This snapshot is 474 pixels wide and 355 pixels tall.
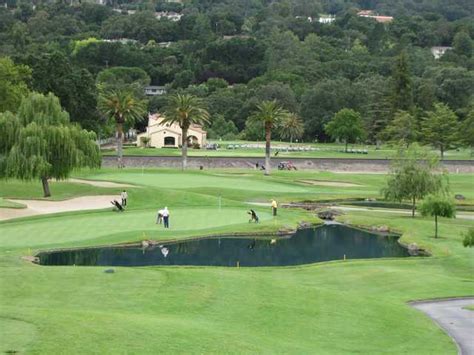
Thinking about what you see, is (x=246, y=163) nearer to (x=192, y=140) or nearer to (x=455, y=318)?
(x=192, y=140)

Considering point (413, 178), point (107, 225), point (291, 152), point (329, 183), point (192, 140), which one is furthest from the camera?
point (192, 140)

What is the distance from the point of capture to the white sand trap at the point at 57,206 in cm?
5839

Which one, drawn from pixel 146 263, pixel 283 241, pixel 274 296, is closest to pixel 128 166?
pixel 283 241

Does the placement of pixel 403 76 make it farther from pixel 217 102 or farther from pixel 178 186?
pixel 178 186

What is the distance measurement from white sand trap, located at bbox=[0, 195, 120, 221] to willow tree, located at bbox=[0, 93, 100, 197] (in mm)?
2665

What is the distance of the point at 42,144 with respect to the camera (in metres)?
66.8

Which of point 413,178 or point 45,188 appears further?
point 45,188

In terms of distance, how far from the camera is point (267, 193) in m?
75.6

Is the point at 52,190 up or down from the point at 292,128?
down

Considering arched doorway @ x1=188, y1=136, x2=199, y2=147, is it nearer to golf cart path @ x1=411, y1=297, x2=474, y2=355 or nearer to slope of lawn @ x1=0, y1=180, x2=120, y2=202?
slope of lawn @ x1=0, y1=180, x2=120, y2=202

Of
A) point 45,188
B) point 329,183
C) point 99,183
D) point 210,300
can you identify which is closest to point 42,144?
point 45,188

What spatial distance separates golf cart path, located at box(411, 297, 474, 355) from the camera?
84.9 ft

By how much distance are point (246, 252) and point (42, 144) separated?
81.0 ft

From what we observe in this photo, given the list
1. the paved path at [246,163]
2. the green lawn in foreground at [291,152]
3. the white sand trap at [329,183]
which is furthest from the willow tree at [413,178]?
the green lawn in foreground at [291,152]
